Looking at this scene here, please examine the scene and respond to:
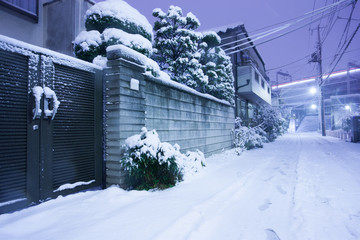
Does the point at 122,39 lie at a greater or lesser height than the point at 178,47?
lesser

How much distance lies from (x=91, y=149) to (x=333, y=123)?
3228cm

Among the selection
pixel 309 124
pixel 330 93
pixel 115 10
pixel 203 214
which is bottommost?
pixel 203 214

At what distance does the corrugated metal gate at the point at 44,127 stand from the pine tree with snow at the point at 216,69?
7799 mm

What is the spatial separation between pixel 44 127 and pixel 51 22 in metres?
7.41

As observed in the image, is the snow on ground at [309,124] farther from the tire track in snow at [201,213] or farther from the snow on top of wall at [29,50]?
the snow on top of wall at [29,50]

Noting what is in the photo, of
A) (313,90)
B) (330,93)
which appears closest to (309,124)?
(313,90)

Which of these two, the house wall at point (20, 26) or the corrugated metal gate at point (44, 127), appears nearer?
the corrugated metal gate at point (44, 127)

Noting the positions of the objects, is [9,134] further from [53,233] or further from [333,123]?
[333,123]

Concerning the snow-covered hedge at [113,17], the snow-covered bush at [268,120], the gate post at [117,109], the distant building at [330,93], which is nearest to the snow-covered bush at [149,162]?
the gate post at [117,109]

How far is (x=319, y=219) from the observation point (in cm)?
272

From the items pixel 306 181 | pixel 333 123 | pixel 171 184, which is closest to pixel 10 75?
pixel 171 184

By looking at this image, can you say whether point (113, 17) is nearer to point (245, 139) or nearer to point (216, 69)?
point (216, 69)

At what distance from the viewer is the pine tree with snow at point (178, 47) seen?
9.08m

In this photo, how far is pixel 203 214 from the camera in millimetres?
2896
